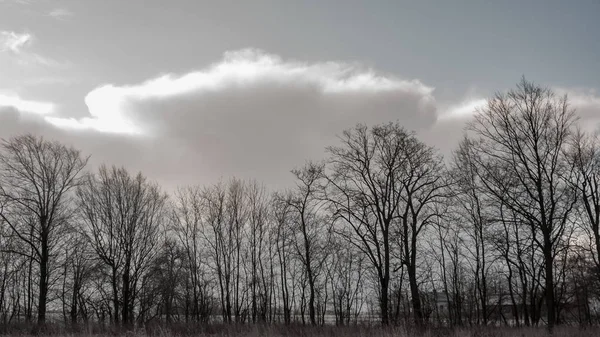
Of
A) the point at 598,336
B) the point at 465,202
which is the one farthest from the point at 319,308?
the point at 598,336

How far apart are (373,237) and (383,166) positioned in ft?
16.6

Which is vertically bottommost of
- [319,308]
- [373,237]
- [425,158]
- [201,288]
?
[319,308]

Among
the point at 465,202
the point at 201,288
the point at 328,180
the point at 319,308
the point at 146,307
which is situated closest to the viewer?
the point at 328,180

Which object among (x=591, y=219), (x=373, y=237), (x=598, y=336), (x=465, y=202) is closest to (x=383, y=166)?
(x=373, y=237)

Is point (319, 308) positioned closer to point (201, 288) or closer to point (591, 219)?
point (201, 288)

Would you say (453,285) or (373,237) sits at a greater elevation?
(373,237)

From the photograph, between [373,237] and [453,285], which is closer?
[373,237]

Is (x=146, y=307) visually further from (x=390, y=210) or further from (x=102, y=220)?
(x=390, y=210)

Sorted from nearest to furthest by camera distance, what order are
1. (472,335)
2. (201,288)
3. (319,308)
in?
(472,335)
(201,288)
(319,308)

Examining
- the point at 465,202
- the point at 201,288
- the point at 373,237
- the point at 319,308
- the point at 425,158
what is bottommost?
the point at 319,308

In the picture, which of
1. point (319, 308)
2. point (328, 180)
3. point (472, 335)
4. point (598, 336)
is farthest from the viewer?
point (319, 308)

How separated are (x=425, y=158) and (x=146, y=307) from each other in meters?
30.0

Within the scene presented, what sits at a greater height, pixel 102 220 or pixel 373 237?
pixel 102 220

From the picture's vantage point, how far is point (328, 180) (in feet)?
109
